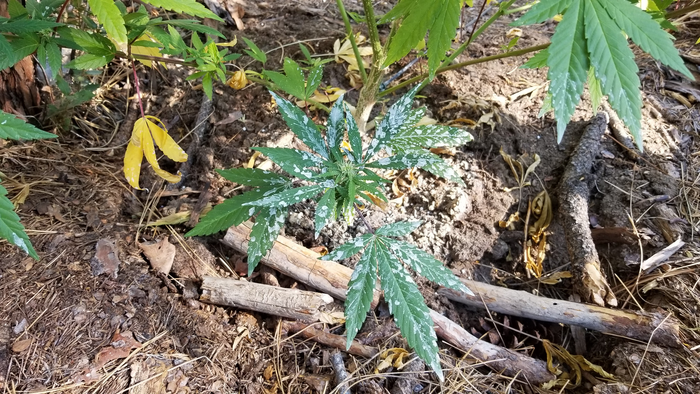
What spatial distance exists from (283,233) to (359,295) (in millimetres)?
698

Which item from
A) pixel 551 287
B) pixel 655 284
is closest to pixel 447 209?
pixel 551 287

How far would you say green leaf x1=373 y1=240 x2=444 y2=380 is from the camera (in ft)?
3.54

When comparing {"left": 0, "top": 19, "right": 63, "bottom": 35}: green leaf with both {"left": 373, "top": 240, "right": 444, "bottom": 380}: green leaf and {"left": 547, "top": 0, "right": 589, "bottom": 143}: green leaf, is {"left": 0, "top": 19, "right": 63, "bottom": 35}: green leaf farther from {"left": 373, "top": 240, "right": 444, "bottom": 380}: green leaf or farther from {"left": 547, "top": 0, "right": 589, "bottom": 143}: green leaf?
{"left": 547, "top": 0, "right": 589, "bottom": 143}: green leaf

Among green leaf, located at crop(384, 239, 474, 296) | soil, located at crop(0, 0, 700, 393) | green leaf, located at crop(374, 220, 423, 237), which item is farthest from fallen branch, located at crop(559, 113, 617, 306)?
green leaf, located at crop(374, 220, 423, 237)

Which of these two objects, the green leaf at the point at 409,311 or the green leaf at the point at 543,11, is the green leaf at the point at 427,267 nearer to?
the green leaf at the point at 409,311

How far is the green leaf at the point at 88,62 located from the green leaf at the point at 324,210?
95 cm

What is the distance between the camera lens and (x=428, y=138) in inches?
53.6

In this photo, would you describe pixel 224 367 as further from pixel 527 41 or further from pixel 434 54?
pixel 527 41

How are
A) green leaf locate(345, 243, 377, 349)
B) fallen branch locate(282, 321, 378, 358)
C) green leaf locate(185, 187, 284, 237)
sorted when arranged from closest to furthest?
green leaf locate(345, 243, 377, 349) < green leaf locate(185, 187, 284, 237) < fallen branch locate(282, 321, 378, 358)

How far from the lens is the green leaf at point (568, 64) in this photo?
2.88 ft

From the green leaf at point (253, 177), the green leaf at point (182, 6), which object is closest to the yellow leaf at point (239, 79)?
the green leaf at point (182, 6)

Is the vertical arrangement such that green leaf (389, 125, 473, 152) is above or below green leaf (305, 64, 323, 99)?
below

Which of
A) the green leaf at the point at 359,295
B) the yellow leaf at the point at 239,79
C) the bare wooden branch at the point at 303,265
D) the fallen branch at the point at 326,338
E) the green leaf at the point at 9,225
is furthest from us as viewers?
the yellow leaf at the point at 239,79

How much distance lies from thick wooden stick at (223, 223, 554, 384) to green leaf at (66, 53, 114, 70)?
754mm
